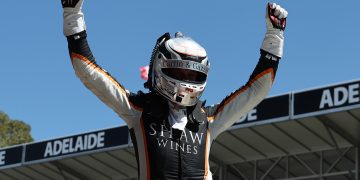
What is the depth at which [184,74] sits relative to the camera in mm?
7750

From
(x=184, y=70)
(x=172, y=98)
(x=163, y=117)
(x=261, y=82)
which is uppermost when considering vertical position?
(x=184, y=70)

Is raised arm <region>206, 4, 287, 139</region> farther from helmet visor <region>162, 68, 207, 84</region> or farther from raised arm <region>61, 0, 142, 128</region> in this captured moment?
raised arm <region>61, 0, 142, 128</region>

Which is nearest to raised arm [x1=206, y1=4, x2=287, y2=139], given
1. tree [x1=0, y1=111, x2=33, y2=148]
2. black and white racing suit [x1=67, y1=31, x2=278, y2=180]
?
black and white racing suit [x1=67, y1=31, x2=278, y2=180]

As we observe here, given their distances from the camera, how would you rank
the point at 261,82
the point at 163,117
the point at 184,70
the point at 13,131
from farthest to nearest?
the point at 13,131 < the point at 261,82 < the point at 163,117 < the point at 184,70

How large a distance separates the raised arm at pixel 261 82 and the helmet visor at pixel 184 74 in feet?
1.68

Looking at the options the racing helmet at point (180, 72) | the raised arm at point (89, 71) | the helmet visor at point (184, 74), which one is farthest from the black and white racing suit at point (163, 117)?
the helmet visor at point (184, 74)

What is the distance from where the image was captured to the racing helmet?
7676 mm

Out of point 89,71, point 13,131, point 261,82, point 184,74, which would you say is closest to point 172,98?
point 184,74

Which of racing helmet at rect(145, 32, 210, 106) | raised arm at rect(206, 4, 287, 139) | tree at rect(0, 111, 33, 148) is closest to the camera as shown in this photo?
racing helmet at rect(145, 32, 210, 106)

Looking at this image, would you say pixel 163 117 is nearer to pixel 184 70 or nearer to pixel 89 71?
pixel 184 70

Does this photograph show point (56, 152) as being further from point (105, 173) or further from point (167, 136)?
point (167, 136)

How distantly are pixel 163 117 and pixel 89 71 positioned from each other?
714mm

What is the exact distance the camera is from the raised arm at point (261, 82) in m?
8.16

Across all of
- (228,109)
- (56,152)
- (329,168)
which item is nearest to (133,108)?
(228,109)
